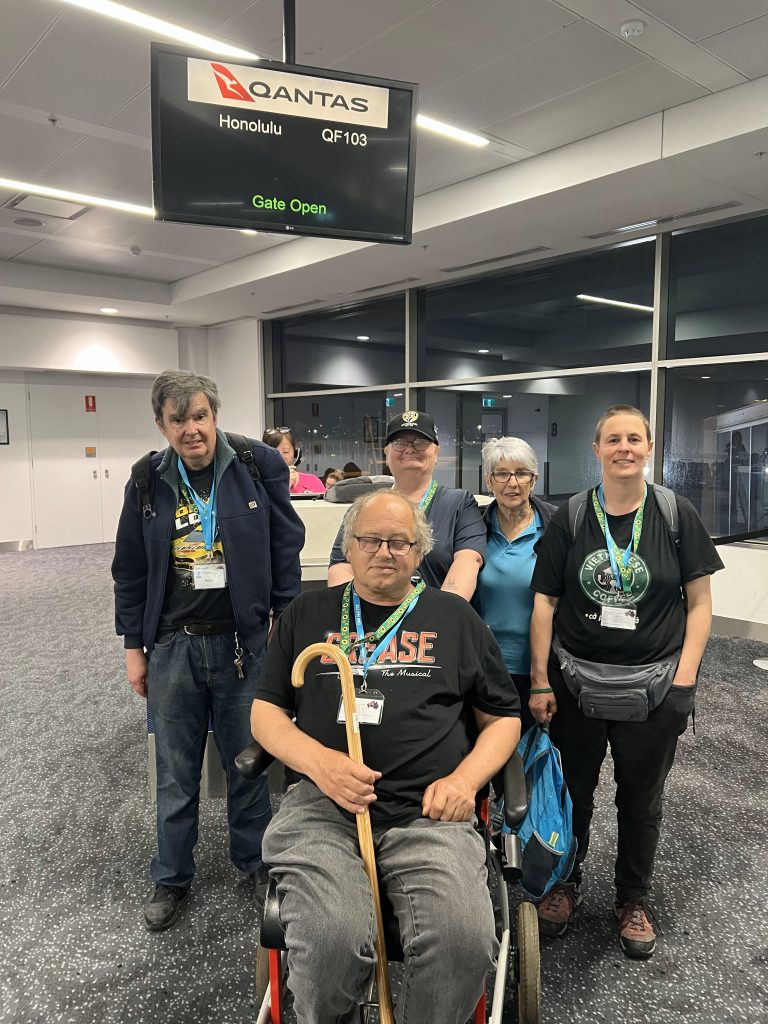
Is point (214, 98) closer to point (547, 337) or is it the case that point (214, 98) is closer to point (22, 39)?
point (22, 39)

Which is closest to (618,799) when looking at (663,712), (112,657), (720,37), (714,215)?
(663,712)

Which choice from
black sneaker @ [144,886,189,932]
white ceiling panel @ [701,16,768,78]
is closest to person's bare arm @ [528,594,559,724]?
black sneaker @ [144,886,189,932]

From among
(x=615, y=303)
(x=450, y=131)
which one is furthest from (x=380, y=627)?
(x=615, y=303)

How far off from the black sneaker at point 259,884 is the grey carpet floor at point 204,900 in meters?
0.03

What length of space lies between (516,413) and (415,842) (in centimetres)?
587

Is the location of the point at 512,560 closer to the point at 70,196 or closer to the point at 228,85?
the point at 228,85

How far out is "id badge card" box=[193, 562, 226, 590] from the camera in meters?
2.03

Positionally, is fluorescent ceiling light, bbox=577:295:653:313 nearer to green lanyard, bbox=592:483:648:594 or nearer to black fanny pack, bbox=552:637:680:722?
green lanyard, bbox=592:483:648:594

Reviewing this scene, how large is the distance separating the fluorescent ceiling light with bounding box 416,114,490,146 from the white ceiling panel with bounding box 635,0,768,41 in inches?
55.4

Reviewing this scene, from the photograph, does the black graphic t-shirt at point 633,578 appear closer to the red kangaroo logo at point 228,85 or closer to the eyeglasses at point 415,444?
the eyeglasses at point 415,444

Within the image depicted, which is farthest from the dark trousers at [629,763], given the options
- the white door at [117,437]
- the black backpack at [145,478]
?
the white door at [117,437]

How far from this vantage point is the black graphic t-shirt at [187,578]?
204cm

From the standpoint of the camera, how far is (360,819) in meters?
1.43

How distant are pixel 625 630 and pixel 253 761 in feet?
3.30
